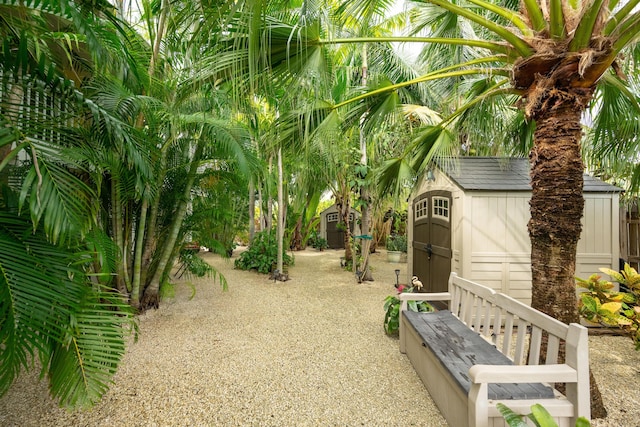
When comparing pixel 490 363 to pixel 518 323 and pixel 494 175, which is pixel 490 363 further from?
pixel 494 175

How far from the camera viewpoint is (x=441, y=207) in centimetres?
512

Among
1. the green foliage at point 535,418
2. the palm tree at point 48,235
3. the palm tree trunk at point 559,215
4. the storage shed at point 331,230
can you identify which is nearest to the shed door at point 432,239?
the palm tree trunk at point 559,215

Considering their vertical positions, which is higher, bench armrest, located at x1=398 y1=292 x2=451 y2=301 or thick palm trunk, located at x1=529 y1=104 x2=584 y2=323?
thick palm trunk, located at x1=529 y1=104 x2=584 y2=323

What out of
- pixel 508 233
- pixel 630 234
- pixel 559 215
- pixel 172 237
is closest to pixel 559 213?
pixel 559 215

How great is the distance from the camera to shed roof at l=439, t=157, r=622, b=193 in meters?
4.38

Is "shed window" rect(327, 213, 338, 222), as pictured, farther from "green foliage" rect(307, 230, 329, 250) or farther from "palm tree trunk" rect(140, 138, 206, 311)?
"palm tree trunk" rect(140, 138, 206, 311)

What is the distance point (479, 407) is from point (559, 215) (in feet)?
5.09

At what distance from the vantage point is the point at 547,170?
7.48 ft

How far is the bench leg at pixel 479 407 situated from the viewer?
1.55m

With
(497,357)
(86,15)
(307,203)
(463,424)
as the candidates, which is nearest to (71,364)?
(86,15)

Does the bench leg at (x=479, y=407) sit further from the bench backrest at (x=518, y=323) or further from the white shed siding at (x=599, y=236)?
the white shed siding at (x=599, y=236)

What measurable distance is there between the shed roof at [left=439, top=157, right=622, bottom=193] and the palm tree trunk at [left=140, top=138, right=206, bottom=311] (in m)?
3.73

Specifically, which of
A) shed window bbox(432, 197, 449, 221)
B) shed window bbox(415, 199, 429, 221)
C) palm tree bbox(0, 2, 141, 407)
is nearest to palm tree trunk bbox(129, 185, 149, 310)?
palm tree bbox(0, 2, 141, 407)

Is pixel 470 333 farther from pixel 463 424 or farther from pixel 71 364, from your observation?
pixel 71 364
